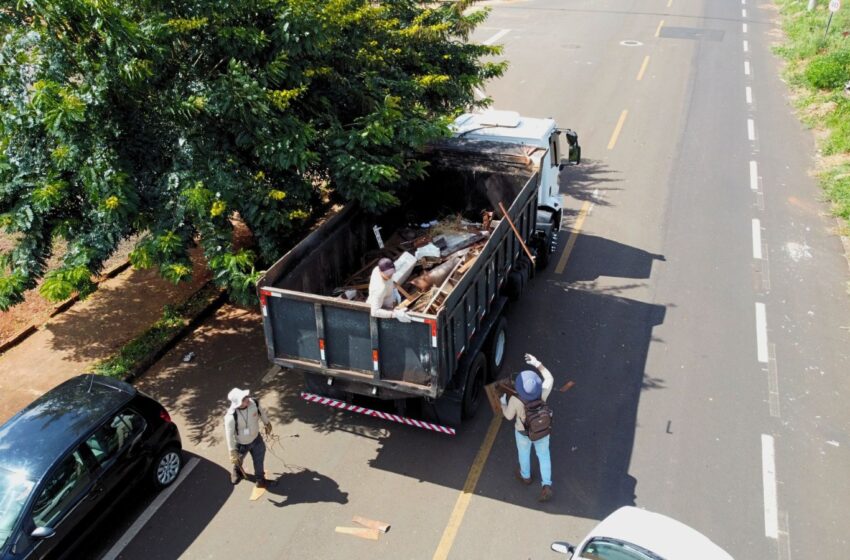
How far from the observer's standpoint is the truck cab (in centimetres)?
→ 1177

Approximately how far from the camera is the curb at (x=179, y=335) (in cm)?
994

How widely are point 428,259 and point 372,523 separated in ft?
12.4

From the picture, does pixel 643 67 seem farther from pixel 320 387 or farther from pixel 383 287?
pixel 320 387

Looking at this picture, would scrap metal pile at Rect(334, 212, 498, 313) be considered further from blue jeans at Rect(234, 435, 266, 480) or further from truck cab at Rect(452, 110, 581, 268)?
blue jeans at Rect(234, 435, 266, 480)

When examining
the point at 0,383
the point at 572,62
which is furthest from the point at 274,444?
the point at 572,62

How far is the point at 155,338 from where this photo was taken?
10508mm

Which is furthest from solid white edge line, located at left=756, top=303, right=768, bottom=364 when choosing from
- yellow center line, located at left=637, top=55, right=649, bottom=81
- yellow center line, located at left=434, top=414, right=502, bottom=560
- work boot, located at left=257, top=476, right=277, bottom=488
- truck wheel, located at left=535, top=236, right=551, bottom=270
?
yellow center line, located at left=637, top=55, right=649, bottom=81

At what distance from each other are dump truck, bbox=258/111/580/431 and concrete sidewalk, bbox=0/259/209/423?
12.4 ft

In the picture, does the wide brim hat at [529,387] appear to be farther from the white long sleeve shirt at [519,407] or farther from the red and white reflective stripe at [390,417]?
the red and white reflective stripe at [390,417]

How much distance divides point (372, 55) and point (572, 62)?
17.8m

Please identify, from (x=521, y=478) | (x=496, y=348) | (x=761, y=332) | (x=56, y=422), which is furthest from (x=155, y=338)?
(x=761, y=332)

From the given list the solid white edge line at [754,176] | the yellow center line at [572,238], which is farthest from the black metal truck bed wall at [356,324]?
the solid white edge line at [754,176]

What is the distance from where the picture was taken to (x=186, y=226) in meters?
8.27

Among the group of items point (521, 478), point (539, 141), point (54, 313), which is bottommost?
point (521, 478)
